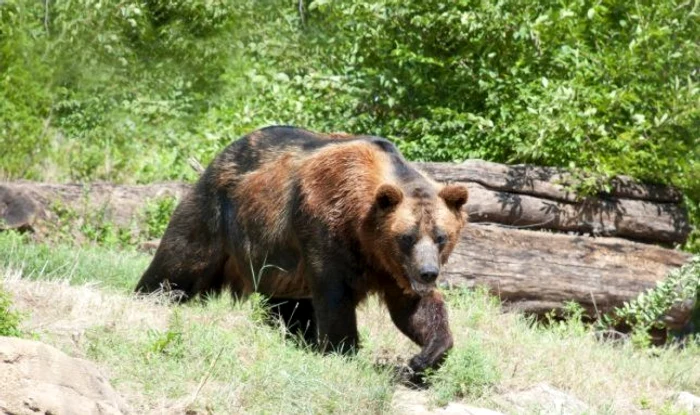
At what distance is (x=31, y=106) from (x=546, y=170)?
7385mm

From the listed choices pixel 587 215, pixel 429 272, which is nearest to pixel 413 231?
pixel 429 272

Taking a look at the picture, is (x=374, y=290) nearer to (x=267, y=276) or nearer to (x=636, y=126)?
(x=267, y=276)

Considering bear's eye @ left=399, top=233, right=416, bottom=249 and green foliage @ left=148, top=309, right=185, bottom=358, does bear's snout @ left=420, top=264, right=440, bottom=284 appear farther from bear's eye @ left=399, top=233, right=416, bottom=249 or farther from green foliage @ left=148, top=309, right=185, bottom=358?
green foliage @ left=148, top=309, right=185, bottom=358

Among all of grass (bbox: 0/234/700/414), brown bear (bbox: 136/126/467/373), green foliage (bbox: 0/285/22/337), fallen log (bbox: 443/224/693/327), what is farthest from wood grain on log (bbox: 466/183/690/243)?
green foliage (bbox: 0/285/22/337)

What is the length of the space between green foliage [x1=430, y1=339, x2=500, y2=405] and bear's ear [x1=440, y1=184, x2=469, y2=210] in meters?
0.99

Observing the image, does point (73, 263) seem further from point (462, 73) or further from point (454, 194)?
point (462, 73)

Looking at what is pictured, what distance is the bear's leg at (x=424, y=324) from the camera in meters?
7.67

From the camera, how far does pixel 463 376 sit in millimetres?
7664

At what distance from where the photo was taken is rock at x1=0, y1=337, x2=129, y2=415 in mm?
5086

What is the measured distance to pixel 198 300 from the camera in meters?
8.85

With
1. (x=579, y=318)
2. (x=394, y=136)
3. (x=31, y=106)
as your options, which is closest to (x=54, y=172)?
(x=31, y=106)

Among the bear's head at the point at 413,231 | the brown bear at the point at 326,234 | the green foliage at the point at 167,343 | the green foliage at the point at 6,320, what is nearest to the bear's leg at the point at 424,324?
the brown bear at the point at 326,234

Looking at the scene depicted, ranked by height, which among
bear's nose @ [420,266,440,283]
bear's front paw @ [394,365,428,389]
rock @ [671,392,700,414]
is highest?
bear's nose @ [420,266,440,283]

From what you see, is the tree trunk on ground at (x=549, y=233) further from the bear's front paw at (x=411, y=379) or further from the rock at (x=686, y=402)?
the bear's front paw at (x=411, y=379)
